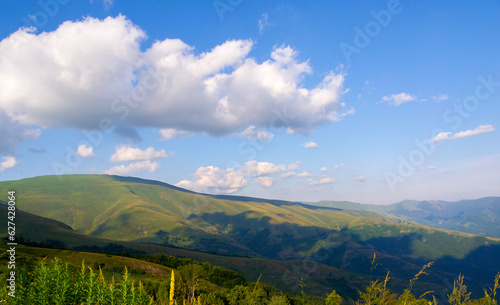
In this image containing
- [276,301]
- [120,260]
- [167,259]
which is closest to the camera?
[276,301]

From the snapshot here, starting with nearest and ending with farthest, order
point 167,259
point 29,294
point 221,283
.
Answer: point 29,294 < point 221,283 < point 167,259

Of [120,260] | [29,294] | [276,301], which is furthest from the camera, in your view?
[120,260]

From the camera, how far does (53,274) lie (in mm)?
5043

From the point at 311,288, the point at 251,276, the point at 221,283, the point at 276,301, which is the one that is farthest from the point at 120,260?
the point at 311,288

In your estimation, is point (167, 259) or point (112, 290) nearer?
point (112, 290)

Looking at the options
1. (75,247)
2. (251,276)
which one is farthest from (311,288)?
(75,247)

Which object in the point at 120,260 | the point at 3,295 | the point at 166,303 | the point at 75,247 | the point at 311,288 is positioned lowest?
the point at 311,288

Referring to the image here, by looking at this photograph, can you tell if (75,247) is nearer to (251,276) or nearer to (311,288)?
(251,276)

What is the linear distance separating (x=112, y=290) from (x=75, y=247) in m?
241

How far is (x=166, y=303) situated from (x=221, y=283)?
86484 mm

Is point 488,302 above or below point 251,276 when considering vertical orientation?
above

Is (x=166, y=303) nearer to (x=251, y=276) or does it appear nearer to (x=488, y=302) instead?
(x=488, y=302)

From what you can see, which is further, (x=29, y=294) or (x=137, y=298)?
(x=29, y=294)

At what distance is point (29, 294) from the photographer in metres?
4.71
